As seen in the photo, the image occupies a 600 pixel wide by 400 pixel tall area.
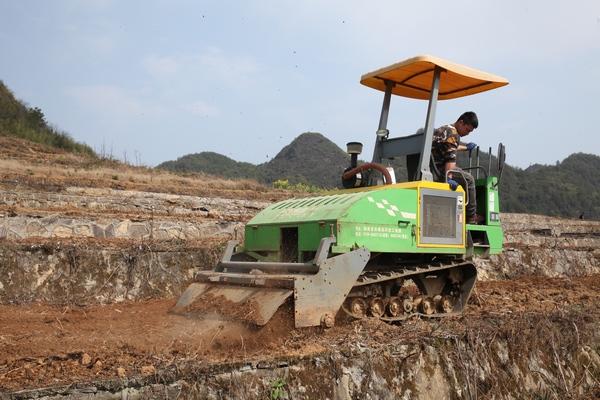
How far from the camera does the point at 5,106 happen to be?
31906mm

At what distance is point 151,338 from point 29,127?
92.5 ft

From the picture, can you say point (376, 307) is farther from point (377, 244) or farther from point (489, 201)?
point (489, 201)

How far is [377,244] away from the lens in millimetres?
6297

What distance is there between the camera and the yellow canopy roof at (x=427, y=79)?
7.18 m

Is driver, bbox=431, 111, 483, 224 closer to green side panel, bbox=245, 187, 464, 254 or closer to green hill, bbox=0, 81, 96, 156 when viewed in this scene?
green side panel, bbox=245, 187, 464, 254

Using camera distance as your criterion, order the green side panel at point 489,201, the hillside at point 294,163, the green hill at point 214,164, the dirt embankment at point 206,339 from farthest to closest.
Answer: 1. the green hill at point 214,164
2. the hillside at point 294,163
3. the green side panel at point 489,201
4. the dirt embankment at point 206,339

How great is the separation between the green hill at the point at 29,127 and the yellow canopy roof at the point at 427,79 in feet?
76.0

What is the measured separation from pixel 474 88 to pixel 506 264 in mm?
6926

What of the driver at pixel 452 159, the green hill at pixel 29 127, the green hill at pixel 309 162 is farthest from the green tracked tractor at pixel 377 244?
the green hill at pixel 309 162

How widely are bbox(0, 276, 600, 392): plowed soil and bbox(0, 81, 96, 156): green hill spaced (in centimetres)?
2250

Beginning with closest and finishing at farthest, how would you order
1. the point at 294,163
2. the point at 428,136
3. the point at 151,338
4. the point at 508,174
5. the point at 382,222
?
1. the point at 151,338
2. the point at 382,222
3. the point at 428,136
4. the point at 508,174
5. the point at 294,163

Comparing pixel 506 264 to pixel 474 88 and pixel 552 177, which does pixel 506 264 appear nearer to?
pixel 474 88

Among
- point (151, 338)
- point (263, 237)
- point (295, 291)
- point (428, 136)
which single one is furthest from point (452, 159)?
point (151, 338)

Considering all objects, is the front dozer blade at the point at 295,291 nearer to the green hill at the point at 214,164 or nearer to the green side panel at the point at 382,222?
the green side panel at the point at 382,222
